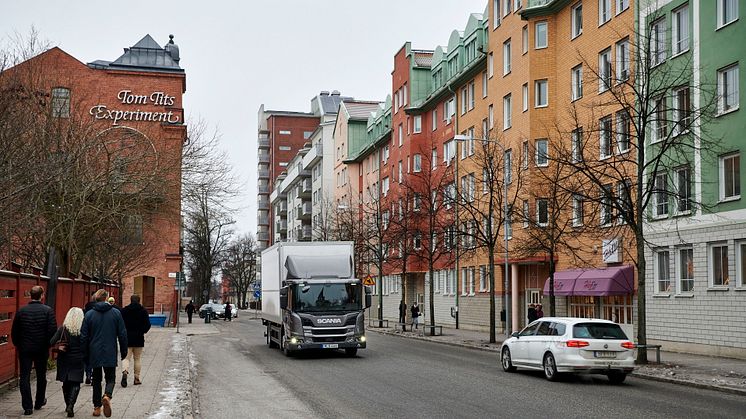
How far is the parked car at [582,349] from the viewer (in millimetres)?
19641

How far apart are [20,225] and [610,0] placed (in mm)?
24582

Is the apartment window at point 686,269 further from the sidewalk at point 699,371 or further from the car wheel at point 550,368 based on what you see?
the car wheel at point 550,368

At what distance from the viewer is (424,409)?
1470 cm

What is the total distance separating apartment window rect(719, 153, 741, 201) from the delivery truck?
445 inches

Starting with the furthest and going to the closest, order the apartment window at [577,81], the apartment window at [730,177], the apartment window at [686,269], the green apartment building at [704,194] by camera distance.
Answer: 1. the apartment window at [577,81]
2. the apartment window at [686,269]
3. the apartment window at [730,177]
4. the green apartment building at [704,194]

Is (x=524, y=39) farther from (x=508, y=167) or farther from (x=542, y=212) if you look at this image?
(x=542, y=212)

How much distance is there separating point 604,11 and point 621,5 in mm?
1557

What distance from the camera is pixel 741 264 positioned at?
88.0 feet

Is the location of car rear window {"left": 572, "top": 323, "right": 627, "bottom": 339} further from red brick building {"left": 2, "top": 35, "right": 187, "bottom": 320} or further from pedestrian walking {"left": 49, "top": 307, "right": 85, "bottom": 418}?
red brick building {"left": 2, "top": 35, "right": 187, "bottom": 320}

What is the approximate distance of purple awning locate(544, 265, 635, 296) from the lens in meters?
32.9

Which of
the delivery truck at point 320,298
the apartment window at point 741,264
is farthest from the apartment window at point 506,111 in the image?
the apartment window at point 741,264

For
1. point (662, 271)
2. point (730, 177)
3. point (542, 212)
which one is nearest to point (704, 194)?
point (730, 177)

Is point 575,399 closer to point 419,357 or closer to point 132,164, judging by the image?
point 419,357

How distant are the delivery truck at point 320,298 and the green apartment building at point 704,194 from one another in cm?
924
